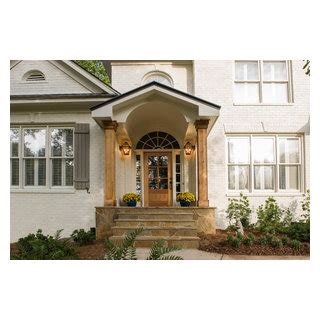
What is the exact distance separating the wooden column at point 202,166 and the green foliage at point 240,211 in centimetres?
181

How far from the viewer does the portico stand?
6.29 m

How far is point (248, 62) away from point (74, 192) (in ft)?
20.4

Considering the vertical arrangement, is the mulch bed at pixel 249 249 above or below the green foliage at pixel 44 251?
below

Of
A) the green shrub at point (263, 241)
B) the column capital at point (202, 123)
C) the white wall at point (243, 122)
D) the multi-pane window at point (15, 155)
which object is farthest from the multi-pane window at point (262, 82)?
the multi-pane window at point (15, 155)

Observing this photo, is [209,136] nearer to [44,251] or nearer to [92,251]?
[92,251]

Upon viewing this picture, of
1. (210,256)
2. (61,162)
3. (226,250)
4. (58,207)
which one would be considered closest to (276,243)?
(226,250)

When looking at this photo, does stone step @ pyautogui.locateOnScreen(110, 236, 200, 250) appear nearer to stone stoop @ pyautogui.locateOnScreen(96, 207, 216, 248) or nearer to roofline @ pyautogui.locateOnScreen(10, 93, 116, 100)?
stone stoop @ pyautogui.locateOnScreen(96, 207, 216, 248)

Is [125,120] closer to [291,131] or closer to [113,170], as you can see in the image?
[113,170]

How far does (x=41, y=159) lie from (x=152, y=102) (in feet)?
11.4

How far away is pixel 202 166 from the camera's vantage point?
6.39 m

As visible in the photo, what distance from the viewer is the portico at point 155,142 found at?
20.6ft

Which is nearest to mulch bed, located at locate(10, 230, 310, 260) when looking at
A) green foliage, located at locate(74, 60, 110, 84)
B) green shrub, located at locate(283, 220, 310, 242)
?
green shrub, located at locate(283, 220, 310, 242)

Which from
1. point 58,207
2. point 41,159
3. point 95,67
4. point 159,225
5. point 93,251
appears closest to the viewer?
point 93,251

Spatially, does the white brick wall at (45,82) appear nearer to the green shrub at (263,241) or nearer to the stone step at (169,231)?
the stone step at (169,231)
